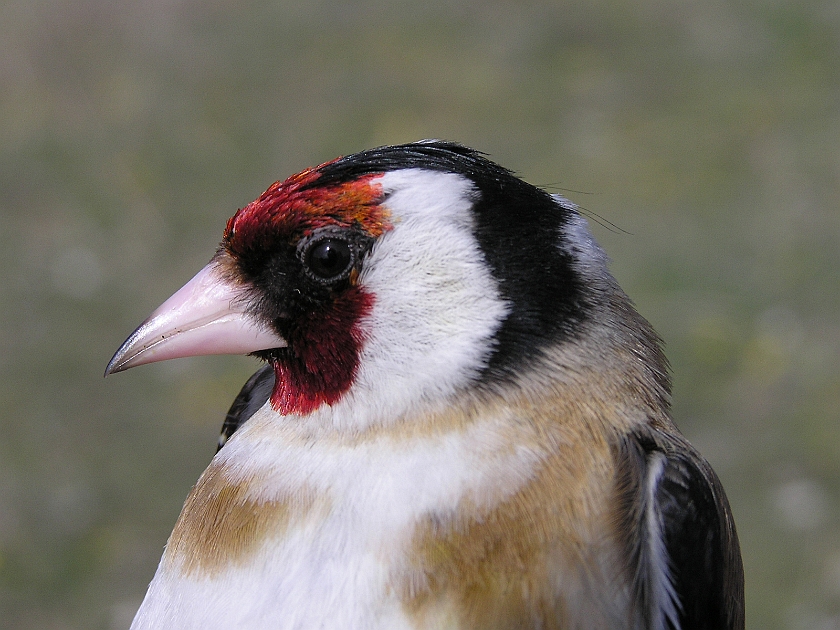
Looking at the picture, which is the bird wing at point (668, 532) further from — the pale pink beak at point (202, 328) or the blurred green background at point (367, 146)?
the blurred green background at point (367, 146)

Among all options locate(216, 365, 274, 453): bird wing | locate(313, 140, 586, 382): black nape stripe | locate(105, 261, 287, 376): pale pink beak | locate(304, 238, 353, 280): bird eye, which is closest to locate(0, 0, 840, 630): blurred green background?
locate(216, 365, 274, 453): bird wing

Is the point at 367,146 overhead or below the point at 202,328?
overhead

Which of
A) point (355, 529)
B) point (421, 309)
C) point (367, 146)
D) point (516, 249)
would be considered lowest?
point (355, 529)

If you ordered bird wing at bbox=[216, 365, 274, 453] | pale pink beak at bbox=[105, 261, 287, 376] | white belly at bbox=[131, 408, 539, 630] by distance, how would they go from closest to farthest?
white belly at bbox=[131, 408, 539, 630], pale pink beak at bbox=[105, 261, 287, 376], bird wing at bbox=[216, 365, 274, 453]

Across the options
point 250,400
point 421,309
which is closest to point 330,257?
point 421,309

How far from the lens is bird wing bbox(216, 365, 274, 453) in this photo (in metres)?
1.83

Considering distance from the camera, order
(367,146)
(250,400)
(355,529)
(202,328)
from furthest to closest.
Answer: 1. (367,146)
2. (250,400)
3. (202,328)
4. (355,529)

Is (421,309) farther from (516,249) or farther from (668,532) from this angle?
(668,532)

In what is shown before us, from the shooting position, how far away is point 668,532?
139cm

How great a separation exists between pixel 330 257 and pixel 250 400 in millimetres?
561

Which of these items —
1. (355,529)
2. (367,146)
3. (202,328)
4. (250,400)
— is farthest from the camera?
(367,146)

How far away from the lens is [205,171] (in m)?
5.02

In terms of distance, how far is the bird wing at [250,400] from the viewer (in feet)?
6.01

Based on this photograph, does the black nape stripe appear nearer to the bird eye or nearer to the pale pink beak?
the bird eye
